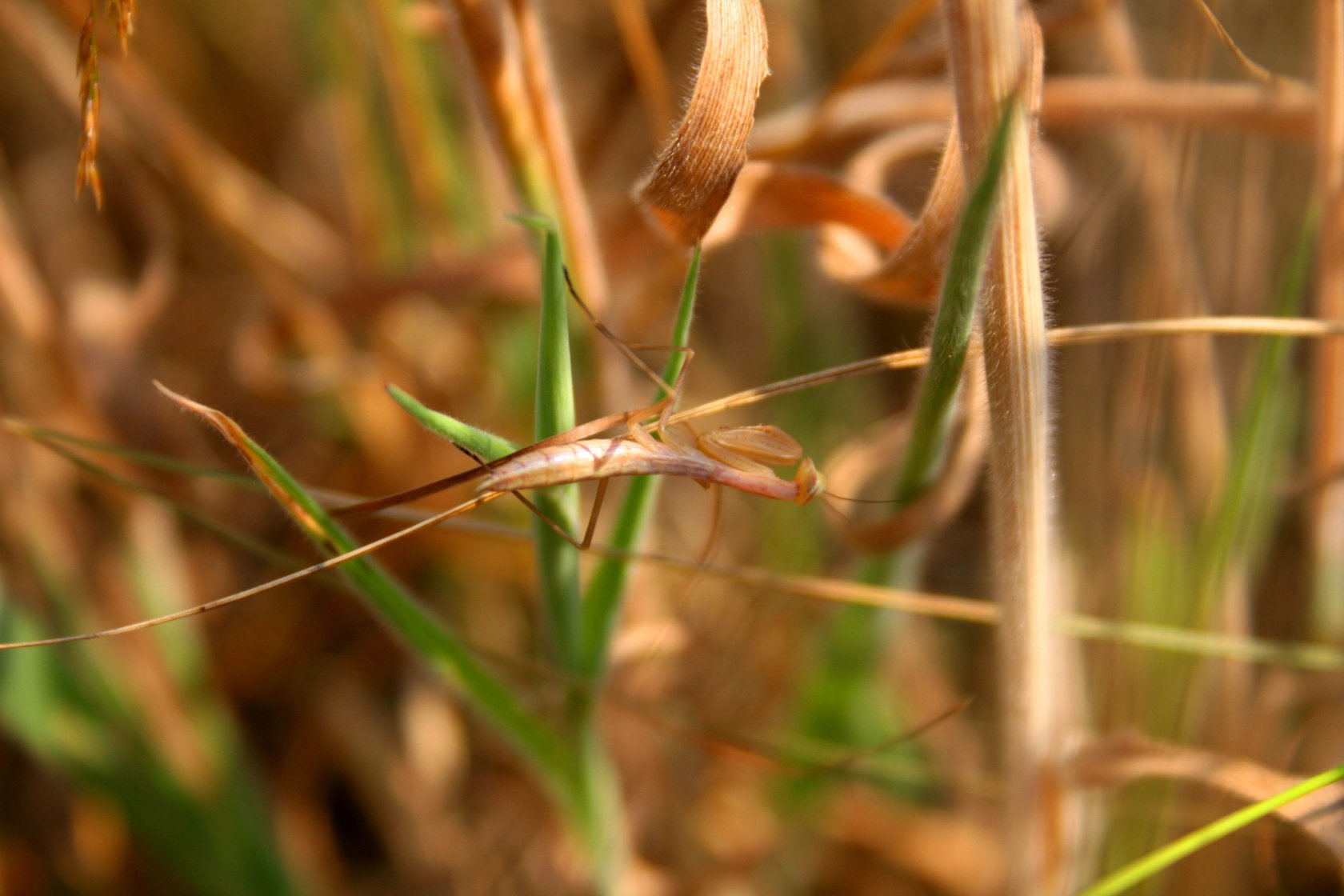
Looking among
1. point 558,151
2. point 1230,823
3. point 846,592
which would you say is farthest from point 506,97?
point 1230,823

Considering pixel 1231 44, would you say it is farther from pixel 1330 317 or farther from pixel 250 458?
pixel 250 458

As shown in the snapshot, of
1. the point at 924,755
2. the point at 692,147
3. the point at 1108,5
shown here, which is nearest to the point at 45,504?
the point at 692,147

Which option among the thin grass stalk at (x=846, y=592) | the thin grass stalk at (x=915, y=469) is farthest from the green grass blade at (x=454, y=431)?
the thin grass stalk at (x=915, y=469)

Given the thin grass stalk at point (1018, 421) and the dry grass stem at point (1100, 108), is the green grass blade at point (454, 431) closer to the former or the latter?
the thin grass stalk at point (1018, 421)

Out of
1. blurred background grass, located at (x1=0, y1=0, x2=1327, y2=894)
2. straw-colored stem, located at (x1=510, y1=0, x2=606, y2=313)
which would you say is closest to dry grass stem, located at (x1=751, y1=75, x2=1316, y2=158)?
blurred background grass, located at (x1=0, y1=0, x2=1327, y2=894)

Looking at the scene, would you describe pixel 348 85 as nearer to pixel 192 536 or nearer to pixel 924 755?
pixel 192 536
